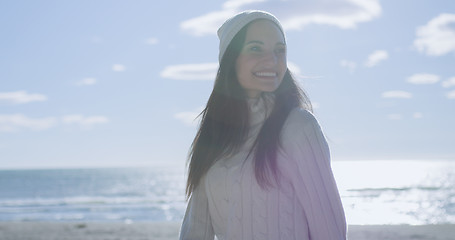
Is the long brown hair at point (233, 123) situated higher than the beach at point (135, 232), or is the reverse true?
the beach at point (135, 232)

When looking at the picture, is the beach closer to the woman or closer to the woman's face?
the woman

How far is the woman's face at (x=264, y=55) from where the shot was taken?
2336mm

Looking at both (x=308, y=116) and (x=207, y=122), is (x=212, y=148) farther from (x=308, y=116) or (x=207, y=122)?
(x=308, y=116)

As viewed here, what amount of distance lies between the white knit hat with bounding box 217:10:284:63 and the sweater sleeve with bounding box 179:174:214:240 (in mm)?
607

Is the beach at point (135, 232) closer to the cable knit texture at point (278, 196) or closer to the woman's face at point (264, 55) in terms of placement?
the cable knit texture at point (278, 196)

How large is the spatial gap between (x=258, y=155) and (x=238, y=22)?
1.87 feet

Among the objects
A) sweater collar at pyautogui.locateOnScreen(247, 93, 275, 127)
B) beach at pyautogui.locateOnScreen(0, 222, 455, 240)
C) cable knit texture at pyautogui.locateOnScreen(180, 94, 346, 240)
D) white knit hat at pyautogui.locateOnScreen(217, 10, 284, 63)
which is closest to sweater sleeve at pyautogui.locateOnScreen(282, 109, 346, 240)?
cable knit texture at pyautogui.locateOnScreen(180, 94, 346, 240)

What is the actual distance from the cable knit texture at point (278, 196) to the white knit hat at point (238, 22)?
0.29 meters

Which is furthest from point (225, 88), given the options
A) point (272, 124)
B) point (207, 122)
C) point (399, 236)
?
point (399, 236)

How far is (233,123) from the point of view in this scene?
99.2 inches

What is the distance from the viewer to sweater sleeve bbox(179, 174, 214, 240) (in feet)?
8.11

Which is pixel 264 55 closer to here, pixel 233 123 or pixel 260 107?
pixel 260 107

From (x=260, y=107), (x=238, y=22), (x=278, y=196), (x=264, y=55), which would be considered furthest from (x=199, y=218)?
(x=238, y=22)

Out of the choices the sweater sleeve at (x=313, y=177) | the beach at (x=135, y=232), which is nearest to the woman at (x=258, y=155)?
the sweater sleeve at (x=313, y=177)
